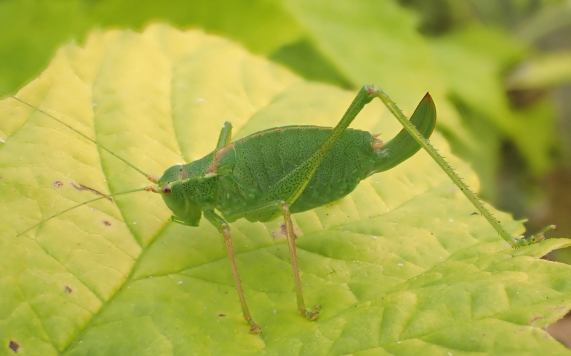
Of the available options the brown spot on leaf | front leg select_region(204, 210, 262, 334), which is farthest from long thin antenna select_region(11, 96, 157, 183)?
the brown spot on leaf

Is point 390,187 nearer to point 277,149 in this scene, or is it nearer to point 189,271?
point 277,149

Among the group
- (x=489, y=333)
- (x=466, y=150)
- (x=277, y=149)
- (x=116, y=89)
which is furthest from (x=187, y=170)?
(x=466, y=150)

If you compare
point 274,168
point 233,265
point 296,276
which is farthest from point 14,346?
point 274,168

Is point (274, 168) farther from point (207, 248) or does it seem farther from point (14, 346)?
point (14, 346)

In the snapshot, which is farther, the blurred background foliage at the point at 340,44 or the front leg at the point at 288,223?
the blurred background foliage at the point at 340,44

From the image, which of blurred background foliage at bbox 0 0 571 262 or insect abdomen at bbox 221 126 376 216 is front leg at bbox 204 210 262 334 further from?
blurred background foliage at bbox 0 0 571 262

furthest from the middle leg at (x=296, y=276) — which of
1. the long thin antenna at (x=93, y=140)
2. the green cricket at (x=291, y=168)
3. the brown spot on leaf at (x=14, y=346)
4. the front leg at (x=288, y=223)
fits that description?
the brown spot on leaf at (x=14, y=346)

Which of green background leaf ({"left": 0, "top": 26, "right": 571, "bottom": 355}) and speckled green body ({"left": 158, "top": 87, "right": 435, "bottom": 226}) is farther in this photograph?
speckled green body ({"left": 158, "top": 87, "right": 435, "bottom": 226})

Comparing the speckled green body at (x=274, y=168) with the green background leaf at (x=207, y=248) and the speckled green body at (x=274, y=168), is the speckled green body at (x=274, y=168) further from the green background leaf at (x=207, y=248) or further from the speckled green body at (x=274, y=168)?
the green background leaf at (x=207, y=248)
